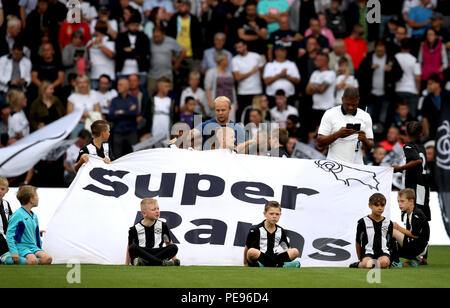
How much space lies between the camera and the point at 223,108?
1300cm

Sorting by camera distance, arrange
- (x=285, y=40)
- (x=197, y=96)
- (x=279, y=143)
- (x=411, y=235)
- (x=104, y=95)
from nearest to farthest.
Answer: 1. (x=411, y=235)
2. (x=279, y=143)
3. (x=104, y=95)
4. (x=197, y=96)
5. (x=285, y=40)

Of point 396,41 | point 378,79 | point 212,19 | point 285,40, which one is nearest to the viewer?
point 378,79

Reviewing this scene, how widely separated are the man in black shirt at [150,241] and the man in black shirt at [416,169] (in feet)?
13.3

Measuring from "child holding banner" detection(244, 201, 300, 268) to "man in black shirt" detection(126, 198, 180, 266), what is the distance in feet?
3.21

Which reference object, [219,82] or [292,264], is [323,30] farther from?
[292,264]

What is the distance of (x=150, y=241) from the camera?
11625 mm

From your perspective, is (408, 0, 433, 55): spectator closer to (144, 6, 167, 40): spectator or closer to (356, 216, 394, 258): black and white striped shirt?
(144, 6, 167, 40): spectator

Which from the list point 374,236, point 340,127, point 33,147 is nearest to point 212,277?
point 374,236

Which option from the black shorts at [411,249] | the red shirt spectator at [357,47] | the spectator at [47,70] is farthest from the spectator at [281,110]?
the black shorts at [411,249]

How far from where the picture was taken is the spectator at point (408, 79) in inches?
856

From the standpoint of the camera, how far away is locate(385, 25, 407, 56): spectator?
72.1 ft

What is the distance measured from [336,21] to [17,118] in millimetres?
8482
